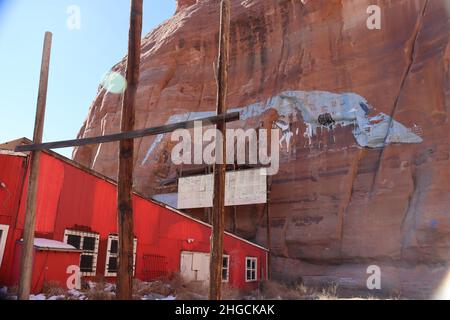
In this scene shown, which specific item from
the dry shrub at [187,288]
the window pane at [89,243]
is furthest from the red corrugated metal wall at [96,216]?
the dry shrub at [187,288]

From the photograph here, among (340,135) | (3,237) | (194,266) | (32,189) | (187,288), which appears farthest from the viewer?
(340,135)

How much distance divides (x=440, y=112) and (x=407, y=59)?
18.2ft

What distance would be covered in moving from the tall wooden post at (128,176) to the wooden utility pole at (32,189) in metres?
2.70

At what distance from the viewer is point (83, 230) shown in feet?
56.5

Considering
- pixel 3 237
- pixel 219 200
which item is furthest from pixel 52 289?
pixel 219 200

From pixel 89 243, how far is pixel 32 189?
6958mm

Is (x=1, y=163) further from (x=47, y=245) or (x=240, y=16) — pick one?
(x=240, y=16)

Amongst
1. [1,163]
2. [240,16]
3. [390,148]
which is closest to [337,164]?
[390,148]

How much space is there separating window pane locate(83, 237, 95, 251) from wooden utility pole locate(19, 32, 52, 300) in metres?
6.37

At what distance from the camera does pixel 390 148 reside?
96.0ft

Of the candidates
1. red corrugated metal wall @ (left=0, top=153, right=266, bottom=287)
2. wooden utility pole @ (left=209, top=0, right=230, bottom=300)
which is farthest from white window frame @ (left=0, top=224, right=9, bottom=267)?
wooden utility pole @ (left=209, top=0, right=230, bottom=300)

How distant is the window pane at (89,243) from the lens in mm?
17172

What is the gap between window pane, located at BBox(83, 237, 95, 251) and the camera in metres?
17.2

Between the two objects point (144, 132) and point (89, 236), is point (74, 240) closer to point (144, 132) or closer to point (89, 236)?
point (89, 236)
